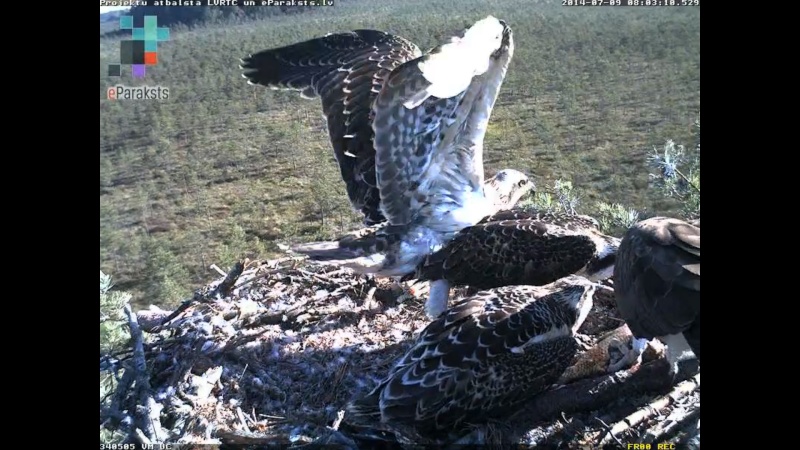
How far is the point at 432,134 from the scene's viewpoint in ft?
11.8

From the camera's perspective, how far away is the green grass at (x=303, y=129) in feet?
14.3

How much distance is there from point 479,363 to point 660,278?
3.18ft

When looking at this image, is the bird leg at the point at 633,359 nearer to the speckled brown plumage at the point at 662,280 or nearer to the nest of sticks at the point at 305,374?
the nest of sticks at the point at 305,374

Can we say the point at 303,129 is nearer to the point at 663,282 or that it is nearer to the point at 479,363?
the point at 479,363

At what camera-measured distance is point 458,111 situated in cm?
360

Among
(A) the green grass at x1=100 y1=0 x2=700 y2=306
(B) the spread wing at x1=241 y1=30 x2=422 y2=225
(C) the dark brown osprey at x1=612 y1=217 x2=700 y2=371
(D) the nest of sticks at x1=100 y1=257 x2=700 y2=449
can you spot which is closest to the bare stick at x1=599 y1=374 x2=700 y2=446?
(D) the nest of sticks at x1=100 y1=257 x2=700 y2=449

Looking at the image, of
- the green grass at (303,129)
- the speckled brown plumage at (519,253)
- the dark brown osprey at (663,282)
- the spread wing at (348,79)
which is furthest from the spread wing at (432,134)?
the dark brown osprey at (663,282)

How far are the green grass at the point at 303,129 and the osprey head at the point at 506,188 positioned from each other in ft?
1.71

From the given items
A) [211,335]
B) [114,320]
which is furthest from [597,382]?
[114,320]

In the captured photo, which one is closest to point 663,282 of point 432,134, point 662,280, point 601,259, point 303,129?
point 662,280

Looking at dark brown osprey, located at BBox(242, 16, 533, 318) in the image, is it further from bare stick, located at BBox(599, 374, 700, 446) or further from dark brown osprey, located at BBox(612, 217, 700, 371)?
bare stick, located at BBox(599, 374, 700, 446)

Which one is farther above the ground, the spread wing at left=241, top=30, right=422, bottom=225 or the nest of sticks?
the spread wing at left=241, top=30, right=422, bottom=225

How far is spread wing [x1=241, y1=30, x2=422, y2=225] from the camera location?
418cm

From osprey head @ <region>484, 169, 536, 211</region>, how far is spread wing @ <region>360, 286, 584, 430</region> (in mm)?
1272
